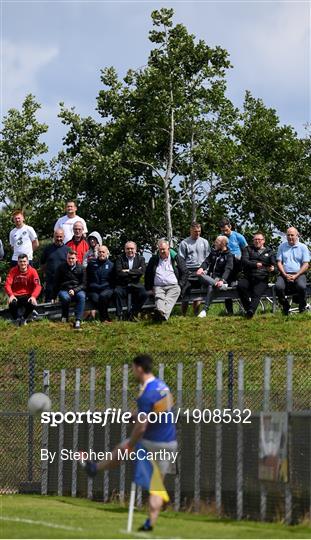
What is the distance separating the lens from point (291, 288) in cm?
2536

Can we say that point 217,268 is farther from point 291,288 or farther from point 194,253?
point 291,288

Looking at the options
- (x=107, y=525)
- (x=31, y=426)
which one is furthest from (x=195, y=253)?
(x=107, y=525)

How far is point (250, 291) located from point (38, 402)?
290 inches

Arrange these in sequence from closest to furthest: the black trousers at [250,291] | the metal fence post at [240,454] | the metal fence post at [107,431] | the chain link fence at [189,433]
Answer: the chain link fence at [189,433] < the metal fence post at [240,454] < the metal fence post at [107,431] < the black trousers at [250,291]

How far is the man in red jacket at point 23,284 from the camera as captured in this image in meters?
26.0

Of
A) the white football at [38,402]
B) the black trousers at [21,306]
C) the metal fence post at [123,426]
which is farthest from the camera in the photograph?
the black trousers at [21,306]

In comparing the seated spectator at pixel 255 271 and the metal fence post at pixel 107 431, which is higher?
the seated spectator at pixel 255 271

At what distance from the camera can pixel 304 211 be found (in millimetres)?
50812

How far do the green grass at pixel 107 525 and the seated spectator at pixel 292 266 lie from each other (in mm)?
8539

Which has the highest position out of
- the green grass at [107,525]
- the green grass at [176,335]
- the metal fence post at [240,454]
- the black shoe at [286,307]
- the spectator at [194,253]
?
the spectator at [194,253]

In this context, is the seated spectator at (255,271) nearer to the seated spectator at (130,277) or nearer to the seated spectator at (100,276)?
the seated spectator at (130,277)

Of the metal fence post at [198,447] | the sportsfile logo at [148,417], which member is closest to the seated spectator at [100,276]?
the sportsfile logo at [148,417]

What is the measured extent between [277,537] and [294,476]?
1584 mm

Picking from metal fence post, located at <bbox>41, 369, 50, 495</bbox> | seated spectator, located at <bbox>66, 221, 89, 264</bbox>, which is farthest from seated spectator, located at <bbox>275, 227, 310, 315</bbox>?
metal fence post, located at <bbox>41, 369, 50, 495</bbox>
